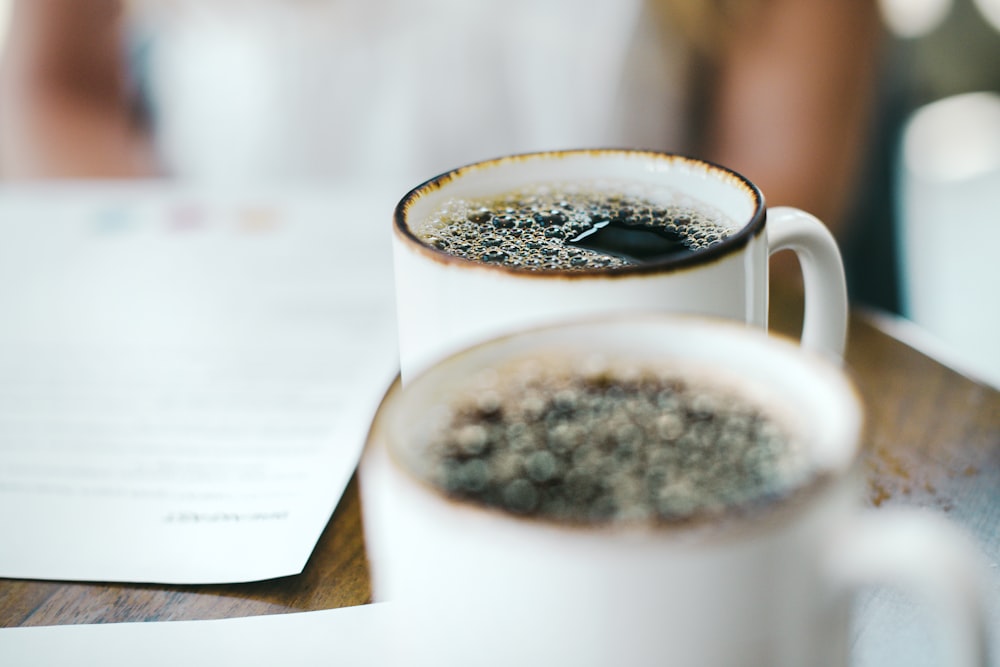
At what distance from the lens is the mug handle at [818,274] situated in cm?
40

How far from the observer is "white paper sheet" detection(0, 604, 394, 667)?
35cm

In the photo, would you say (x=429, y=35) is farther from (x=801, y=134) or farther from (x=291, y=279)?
(x=291, y=279)

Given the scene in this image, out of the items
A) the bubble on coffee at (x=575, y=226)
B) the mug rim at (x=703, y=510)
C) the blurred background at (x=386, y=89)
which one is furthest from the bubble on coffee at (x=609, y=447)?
the blurred background at (x=386, y=89)

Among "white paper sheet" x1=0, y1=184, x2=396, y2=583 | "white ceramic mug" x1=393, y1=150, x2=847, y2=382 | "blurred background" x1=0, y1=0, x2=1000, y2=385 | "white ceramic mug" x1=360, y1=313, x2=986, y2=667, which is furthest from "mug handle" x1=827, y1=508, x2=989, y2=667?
"blurred background" x1=0, y1=0, x2=1000, y2=385

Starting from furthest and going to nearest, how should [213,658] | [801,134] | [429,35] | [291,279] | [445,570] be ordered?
[429,35] → [801,134] → [291,279] → [213,658] → [445,570]

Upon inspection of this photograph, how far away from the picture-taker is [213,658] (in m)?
0.35

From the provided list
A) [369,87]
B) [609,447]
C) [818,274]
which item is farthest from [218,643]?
[369,87]

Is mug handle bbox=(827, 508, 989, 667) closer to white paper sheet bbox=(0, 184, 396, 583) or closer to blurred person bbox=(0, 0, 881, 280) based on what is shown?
white paper sheet bbox=(0, 184, 396, 583)

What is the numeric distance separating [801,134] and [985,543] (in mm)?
901

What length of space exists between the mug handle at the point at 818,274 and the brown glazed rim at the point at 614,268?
30mm

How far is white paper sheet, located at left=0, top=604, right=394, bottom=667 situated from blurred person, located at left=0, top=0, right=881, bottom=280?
1002 millimetres

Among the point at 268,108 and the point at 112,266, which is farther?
the point at 268,108

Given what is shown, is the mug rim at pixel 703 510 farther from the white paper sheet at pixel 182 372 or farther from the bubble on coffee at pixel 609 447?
the white paper sheet at pixel 182 372

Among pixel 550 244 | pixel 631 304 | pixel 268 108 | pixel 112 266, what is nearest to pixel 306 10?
pixel 268 108
